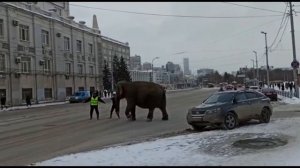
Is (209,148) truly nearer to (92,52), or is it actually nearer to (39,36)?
(39,36)

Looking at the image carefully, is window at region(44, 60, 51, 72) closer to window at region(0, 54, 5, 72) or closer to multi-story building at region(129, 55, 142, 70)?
window at region(0, 54, 5, 72)

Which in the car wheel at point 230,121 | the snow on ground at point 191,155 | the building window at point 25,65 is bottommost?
the snow on ground at point 191,155

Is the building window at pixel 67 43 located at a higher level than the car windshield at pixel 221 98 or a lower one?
higher

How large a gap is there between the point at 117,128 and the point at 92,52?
72.4 metres

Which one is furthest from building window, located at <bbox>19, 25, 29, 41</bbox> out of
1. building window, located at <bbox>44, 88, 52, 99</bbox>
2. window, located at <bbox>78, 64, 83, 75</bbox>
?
window, located at <bbox>78, 64, 83, 75</bbox>

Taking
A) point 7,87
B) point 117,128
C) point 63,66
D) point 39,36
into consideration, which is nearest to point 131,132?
point 117,128

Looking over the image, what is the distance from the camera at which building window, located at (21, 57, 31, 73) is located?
63938 millimetres

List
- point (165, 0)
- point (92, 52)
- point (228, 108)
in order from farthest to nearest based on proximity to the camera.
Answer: point (92, 52)
point (228, 108)
point (165, 0)

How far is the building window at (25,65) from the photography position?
6394 cm

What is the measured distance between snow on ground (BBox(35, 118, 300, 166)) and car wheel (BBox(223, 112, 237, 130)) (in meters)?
3.27

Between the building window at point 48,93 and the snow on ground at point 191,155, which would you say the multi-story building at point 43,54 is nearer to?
the building window at point 48,93

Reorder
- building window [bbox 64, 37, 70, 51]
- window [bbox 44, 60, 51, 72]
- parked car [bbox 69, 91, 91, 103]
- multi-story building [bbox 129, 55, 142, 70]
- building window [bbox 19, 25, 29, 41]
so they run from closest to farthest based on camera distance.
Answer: building window [bbox 19, 25, 29, 41] → parked car [bbox 69, 91, 91, 103] → window [bbox 44, 60, 51, 72] → building window [bbox 64, 37, 70, 51] → multi-story building [bbox 129, 55, 142, 70]

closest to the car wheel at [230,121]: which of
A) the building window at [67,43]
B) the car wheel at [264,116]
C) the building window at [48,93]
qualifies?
the car wheel at [264,116]

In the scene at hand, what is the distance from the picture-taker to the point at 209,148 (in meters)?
13.2
